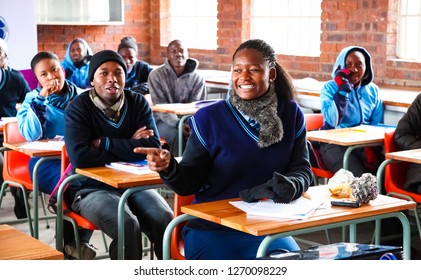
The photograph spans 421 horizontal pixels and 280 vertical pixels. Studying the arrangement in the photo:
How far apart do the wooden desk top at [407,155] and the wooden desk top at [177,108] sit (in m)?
2.05

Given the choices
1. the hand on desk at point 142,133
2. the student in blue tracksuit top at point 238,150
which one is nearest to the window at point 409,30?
the hand on desk at point 142,133

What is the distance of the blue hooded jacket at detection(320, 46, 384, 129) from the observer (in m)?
5.13

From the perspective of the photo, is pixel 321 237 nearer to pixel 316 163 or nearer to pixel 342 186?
pixel 316 163

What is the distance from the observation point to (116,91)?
3785 mm

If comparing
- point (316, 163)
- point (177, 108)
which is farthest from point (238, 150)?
point (177, 108)

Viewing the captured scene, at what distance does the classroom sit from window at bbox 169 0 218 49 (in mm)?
13

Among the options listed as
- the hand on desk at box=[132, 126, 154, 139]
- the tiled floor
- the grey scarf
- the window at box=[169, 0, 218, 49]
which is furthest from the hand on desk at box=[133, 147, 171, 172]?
the window at box=[169, 0, 218, 49]

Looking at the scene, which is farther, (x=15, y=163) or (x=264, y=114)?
(x=15, y=163)

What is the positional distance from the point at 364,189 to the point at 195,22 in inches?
243

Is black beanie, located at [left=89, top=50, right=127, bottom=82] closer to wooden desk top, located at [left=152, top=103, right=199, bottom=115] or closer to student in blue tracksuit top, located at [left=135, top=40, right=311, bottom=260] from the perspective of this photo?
student in blue tracksuit top, located at [left=135, top=40, right=311, bottom=260]

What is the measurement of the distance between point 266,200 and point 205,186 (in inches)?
11.3

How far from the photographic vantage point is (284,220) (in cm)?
252

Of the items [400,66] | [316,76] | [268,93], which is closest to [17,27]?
[316,76]
